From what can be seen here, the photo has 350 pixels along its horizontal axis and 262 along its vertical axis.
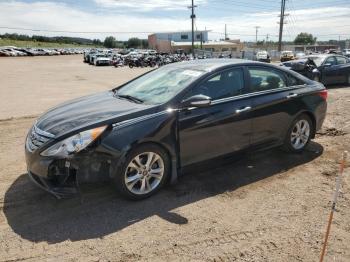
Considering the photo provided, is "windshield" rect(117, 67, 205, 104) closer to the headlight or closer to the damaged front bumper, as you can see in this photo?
the headlight

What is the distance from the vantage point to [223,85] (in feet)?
16.1

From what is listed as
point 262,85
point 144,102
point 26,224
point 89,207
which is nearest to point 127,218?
point 89,207

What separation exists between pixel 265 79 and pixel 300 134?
1.15m

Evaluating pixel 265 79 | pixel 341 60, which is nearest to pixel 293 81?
pixel 265 79

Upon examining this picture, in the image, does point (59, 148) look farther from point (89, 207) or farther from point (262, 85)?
point (262, 85)

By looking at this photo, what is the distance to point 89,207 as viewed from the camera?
4145 millimetres

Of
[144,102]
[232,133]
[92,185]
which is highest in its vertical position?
[144,102]

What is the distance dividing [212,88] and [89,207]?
6.85 feet

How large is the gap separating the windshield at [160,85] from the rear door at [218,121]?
0.20m

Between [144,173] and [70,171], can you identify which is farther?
[144,173]

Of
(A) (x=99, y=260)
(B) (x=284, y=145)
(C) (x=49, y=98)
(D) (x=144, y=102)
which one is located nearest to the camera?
(A) (x=99, y=260)

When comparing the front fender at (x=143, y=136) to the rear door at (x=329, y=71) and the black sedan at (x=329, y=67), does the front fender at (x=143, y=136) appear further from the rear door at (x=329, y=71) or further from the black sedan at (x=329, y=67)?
the rear door at (x=329, y=71)

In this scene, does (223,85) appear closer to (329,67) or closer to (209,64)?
(209,64)

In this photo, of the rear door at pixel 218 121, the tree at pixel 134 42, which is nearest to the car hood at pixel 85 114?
the rear door at pixel 218 121
